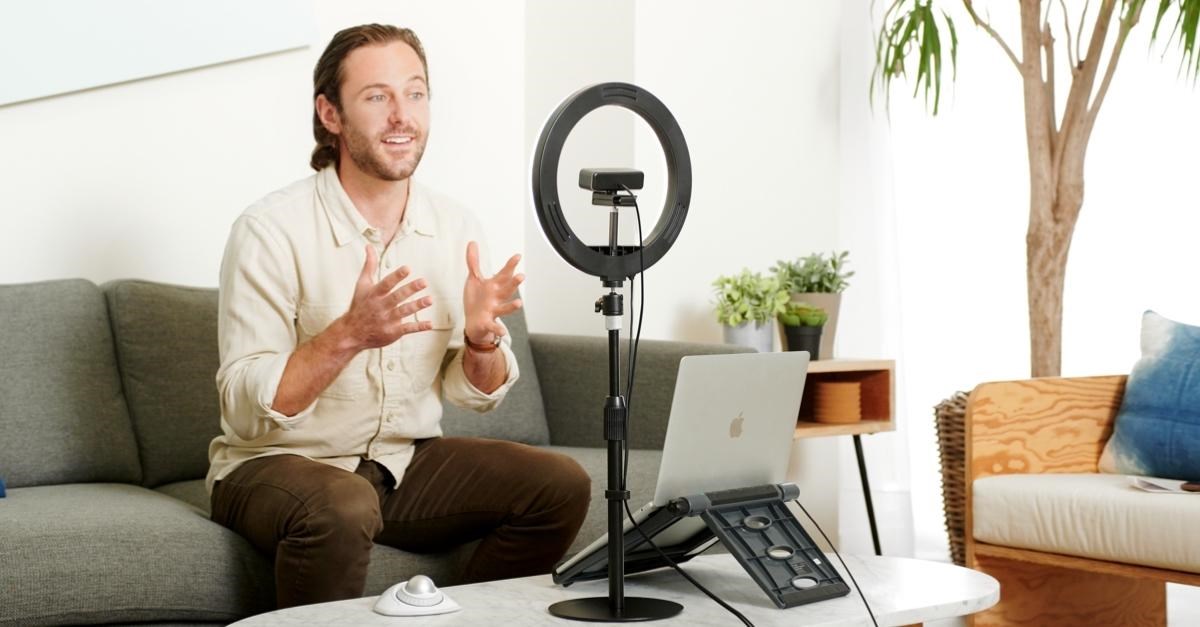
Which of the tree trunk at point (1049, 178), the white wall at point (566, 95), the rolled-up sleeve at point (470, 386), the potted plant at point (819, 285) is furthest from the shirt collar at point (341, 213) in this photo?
the tree trunk at point (1049, 178)

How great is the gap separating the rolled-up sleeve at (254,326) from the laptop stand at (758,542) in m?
0.59

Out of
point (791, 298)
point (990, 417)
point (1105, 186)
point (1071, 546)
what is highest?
point (1105, 186)

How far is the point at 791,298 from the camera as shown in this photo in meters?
3.39

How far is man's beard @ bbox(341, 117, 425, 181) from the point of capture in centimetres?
221

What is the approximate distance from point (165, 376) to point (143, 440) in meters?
0.13

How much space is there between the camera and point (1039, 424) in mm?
2736

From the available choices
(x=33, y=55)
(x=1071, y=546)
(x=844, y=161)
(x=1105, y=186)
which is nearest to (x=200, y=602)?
(x=33, y=55)

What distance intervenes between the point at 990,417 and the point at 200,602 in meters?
1.58

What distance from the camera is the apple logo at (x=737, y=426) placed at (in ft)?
5.24

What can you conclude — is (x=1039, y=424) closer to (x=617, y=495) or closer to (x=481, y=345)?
(x=481, y=345)

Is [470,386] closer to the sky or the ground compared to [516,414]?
closer to the sky

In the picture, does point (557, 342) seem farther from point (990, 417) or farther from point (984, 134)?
point (984, 134)

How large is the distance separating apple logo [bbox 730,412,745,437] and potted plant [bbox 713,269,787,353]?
1650 millimetres

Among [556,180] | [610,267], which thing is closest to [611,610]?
[610,267]
